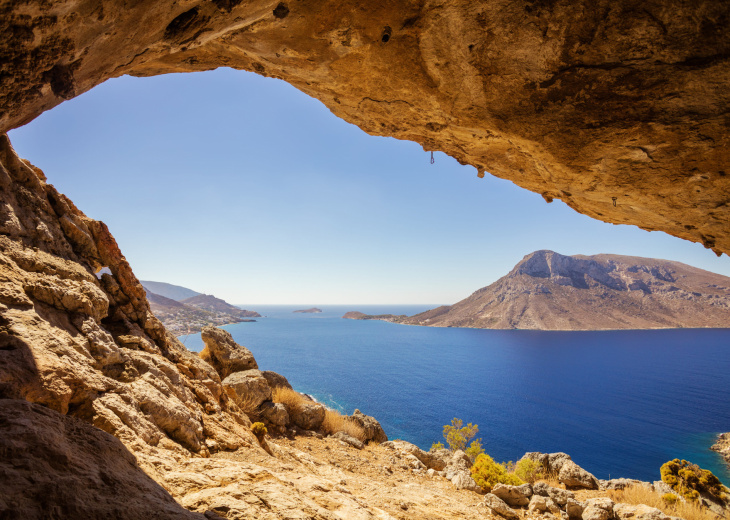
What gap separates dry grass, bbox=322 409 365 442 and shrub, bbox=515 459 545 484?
697 cm

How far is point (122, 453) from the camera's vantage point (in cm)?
304

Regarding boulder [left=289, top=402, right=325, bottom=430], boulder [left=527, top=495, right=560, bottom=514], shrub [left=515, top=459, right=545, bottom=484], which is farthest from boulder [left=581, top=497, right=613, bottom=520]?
boulder [left=289, top=402, right=325, bottom=430]

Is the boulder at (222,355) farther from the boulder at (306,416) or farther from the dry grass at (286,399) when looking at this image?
the boulder at (306,416)

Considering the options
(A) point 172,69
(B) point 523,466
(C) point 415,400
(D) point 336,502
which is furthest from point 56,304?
(C) point 415,400

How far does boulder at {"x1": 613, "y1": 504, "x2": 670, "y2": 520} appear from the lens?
6.52 m

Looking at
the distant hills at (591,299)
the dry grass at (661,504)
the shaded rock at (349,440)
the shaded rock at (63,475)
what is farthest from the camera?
the distant hills at (591,299)

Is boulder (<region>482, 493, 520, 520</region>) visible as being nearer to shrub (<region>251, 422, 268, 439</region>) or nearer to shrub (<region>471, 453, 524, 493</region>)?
shrub (<region>471, 453, 524, 493</region>)

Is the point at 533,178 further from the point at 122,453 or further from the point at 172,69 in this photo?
the point at 122,453

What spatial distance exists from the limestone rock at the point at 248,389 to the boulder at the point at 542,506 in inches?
338

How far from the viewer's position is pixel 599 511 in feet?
22.7

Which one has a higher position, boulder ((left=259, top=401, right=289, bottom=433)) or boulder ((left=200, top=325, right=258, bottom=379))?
→ boulder ((left=200, top=325, right=258, bottom=379))

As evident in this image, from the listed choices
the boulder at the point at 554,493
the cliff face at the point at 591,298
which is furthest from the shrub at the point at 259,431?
the cliff face at the point at 591,298

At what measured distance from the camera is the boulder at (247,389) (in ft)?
32.6

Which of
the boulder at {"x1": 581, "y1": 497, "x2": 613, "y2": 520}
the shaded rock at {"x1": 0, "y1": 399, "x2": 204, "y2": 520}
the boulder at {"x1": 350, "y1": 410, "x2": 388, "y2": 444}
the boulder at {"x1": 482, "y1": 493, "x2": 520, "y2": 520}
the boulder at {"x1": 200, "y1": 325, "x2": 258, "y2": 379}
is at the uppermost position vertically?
the shaded rock at {"x1": 0, "y1": 399, "x2": 204, "y2": 520}
